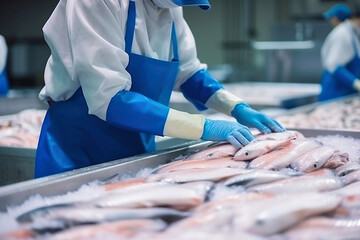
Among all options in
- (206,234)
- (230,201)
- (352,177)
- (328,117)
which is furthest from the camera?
(328,117)

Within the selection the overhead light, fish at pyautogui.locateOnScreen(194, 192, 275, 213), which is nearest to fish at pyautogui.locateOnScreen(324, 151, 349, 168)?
fish at pyautogui.locateOnScreen(194, 192, 275, 213)

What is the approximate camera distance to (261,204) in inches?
52.3

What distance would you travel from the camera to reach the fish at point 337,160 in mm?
1930

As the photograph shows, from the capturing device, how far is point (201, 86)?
272cm

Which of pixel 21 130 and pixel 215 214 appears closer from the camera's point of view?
pixel 215 214

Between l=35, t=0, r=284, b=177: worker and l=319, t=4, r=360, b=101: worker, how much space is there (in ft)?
12.8

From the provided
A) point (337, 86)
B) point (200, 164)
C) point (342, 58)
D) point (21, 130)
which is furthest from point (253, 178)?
point (337, 86)

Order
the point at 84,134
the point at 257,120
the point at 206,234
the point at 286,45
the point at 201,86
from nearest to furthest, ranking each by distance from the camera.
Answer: the point at 206,234 → the point at 84,134 → the point at 257,120 → the point at 201,86 → the point at 286,45

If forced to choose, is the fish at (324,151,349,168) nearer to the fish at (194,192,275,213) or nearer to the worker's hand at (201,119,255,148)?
the worker's hand at (201,119,255,148)

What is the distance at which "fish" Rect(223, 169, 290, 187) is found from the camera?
1.60 meters

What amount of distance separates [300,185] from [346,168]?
0.38 meters

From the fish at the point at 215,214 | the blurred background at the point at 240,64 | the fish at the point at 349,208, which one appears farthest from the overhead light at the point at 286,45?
the fish at the point at 215,214

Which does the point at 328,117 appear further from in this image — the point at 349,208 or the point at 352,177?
the point at 349,208

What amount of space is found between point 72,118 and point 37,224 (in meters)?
1.01
